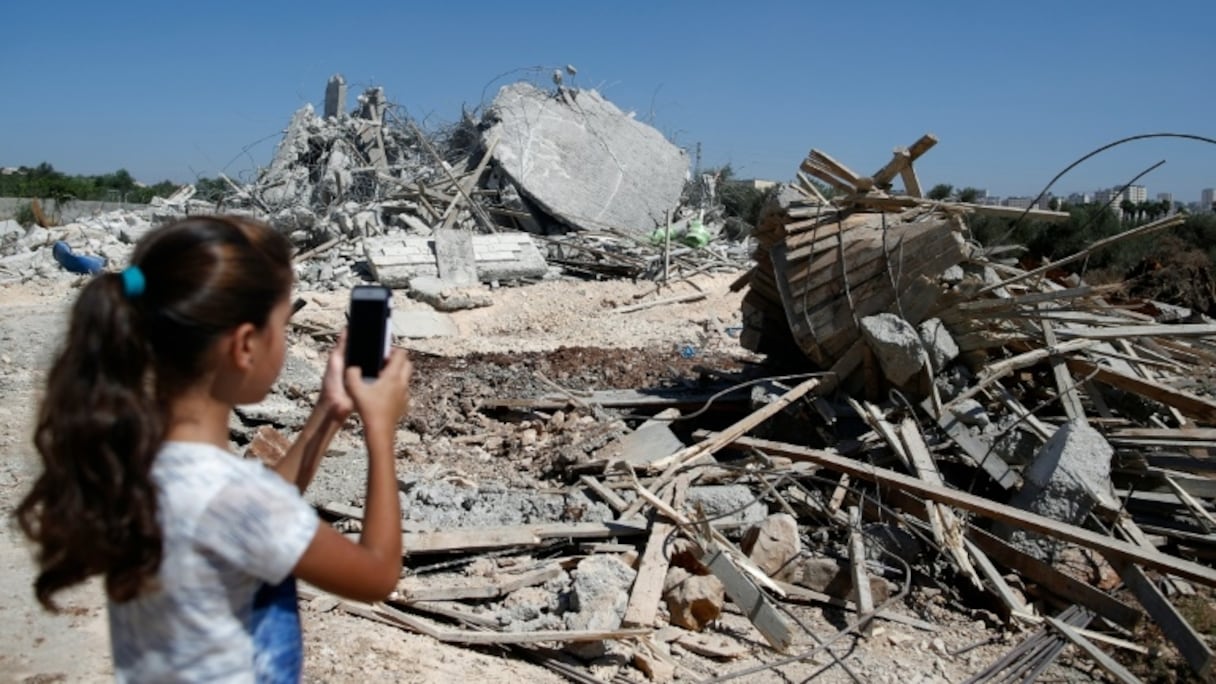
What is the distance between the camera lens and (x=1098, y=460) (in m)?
5.40

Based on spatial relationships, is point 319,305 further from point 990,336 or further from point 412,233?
point 990,336

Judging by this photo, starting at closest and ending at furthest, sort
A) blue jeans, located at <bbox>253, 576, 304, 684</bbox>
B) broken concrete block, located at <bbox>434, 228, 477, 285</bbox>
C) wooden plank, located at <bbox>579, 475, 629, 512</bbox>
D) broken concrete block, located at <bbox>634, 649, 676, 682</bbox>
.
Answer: blue jeans, located at <bbox>253, 576, 304, 684</bbox> < broken concrete block, located at <bbox>634, 649, 676, 682</bbox> < wooden plank, located at <bbox>579, 475, 629, 512</bbox> < broken concrete block, located at <bbox>434, 228, 477, 285</bbox>

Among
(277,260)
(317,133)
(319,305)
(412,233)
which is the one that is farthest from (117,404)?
(317,133)

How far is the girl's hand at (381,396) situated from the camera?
173cm

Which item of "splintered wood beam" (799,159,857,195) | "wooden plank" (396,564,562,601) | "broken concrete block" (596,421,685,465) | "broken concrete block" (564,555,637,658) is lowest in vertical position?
"wooden plank" (396,564,562,601)

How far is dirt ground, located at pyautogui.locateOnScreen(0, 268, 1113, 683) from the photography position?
405 cm

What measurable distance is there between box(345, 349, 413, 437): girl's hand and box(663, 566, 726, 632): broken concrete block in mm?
3300

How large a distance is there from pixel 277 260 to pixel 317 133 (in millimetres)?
18978

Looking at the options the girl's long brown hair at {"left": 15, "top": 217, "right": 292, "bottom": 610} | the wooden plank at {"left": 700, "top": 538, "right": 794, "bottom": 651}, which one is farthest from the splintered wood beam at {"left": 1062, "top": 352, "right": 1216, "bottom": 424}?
the girl's long brown hair at {"left": 15, "top": 217, "right": 292, "bottom": 610}

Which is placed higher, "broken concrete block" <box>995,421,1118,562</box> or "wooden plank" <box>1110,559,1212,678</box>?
"broken concrete block" <box>995,421,1118,562</box>

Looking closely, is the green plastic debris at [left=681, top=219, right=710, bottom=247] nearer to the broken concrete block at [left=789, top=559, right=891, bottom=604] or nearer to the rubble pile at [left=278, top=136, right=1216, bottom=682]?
the rubble pile at [left=278, top=136, right=1216, bottom=682]

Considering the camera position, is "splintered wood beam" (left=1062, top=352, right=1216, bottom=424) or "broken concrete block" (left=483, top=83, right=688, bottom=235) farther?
"broken concrete block" (left=483, top=83, right=688, bottom=235)

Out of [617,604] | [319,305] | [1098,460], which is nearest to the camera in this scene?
[617,604]

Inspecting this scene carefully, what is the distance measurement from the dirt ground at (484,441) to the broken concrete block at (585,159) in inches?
125
